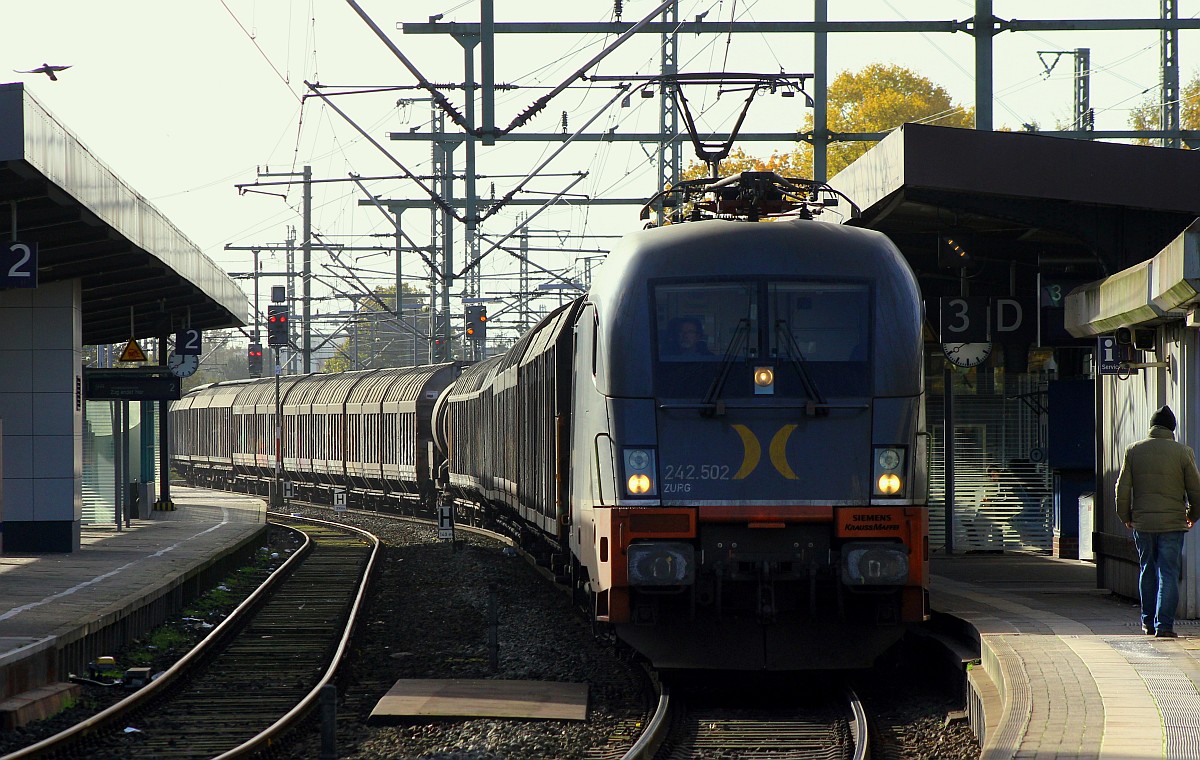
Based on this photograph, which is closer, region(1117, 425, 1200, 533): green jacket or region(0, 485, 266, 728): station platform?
region(1117, 425, 1200, 533): green jacket

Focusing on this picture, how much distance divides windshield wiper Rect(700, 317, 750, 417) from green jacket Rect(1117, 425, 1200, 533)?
2.88 metres

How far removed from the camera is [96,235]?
17266 millimetres

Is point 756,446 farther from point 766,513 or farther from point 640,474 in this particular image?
point 640,474

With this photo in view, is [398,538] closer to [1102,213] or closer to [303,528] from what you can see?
[303,528]

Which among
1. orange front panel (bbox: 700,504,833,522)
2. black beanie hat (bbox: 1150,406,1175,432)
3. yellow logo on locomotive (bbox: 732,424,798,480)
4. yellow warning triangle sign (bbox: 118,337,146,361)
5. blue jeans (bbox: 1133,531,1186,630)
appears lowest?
blue jeans (bbox: 1133,531,1186,630)

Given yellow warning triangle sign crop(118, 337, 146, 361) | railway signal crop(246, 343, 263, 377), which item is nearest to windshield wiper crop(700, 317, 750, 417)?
yellow warning triangle sign crop(118, 337, 146, 361)

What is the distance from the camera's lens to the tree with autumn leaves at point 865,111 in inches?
1916

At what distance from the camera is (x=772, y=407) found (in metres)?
10.1

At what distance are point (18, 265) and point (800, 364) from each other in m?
8.13

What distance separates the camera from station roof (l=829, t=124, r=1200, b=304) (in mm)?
12695

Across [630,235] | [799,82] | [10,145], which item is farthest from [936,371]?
[10,145]

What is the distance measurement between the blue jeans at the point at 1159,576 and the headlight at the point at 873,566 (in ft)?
5.78

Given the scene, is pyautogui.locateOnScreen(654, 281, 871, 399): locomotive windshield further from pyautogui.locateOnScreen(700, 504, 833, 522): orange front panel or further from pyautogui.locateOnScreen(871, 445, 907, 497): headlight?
pyautogui.locateOnScreen(700, 504, 833, 522): orange front panel

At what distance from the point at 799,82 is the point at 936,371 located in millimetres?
4209
